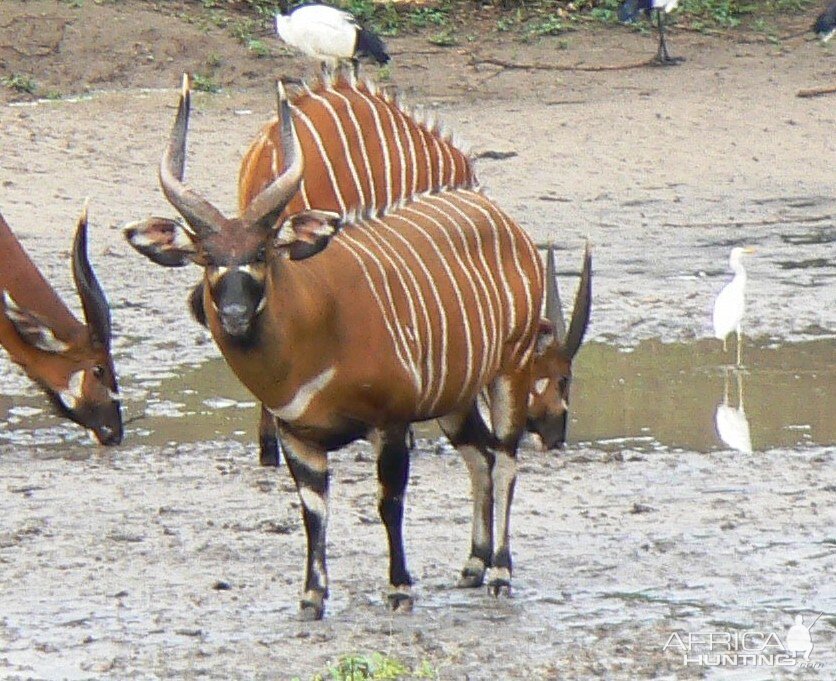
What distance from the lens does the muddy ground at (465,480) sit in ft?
16.4

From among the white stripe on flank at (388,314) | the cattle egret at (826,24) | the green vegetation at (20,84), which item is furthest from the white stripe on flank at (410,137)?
the cattle egret at (826,24)

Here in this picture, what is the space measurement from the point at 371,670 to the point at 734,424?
320 cm

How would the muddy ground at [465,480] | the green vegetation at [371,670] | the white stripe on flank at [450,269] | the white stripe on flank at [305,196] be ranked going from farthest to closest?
1. the white stripe on flank at [305,196]
2. the white stripe on flank at [450,269]
3. the muddy ground at [465,480]
4. the green vegetation at [371,670]

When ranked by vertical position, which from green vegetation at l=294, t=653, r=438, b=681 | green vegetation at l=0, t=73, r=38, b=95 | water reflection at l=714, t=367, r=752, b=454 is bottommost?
green vegetation at l=0, t=73, r=38, b=95

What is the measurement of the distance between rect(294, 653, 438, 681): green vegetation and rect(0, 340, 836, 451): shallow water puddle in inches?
103

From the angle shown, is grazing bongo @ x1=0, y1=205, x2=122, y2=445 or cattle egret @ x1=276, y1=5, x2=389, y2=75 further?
cattle egret @ x1=276, y1=5, x2=389, y2=75

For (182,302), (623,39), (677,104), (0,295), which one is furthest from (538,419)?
(623,39)

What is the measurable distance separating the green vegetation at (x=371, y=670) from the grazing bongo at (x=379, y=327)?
49 cm

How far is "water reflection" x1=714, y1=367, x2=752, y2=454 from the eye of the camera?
718 centimetres

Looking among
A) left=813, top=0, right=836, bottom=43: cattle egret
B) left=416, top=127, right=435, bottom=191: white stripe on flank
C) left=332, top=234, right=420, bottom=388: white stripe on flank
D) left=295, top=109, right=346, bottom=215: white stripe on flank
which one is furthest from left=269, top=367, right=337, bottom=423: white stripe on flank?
left=813, top=0, right=836, bottom=43: cattle egret

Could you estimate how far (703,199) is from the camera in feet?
40.3

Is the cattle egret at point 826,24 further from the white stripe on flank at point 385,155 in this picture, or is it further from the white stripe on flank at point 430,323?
the white stripe on flank at point 430,323

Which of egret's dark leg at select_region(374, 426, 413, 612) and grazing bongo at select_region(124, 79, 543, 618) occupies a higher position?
grazing bongo at select_region(124, 79, 543, 618)

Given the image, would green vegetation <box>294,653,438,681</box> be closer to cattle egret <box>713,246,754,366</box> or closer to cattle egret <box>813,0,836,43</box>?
cattle egret <box>713,246,754,366</box>
